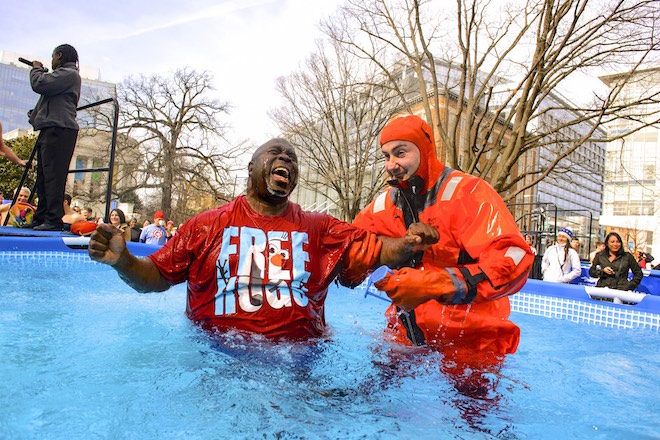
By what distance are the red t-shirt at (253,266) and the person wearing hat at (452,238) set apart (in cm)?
37

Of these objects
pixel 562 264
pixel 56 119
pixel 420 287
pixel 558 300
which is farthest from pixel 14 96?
pixel 420 287

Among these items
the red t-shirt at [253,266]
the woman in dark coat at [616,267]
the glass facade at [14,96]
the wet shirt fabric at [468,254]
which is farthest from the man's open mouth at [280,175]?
the glass facade at [14,96]

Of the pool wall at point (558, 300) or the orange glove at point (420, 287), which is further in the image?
the pool wall at point (558, 300)

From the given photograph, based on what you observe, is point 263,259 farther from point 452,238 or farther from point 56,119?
point 56,119

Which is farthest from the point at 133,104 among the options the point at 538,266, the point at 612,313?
the point at 612,313

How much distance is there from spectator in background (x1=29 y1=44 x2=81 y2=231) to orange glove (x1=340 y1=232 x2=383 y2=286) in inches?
188

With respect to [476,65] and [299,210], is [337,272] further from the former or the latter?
[476,65]

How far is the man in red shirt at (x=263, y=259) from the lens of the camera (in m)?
2.45

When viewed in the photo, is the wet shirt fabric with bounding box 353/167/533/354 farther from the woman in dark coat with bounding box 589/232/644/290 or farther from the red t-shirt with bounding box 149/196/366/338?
the woman in dark coat with bounding box 589/232/644/290

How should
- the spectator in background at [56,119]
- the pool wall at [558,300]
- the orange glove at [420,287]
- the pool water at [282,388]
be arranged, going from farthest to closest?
the spectator in background at [56,119] → the pool wall at [558,300] → the orange glove at [420,287] → the pool water at [282,388]

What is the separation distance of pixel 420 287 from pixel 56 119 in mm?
5443

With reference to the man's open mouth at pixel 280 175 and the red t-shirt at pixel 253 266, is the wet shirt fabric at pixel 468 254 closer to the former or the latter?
the red t-shirt at pixel 253 266

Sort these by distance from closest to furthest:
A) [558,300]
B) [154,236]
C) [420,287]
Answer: [420,287], [558,300], [154,236]

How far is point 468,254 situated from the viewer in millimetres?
2527
